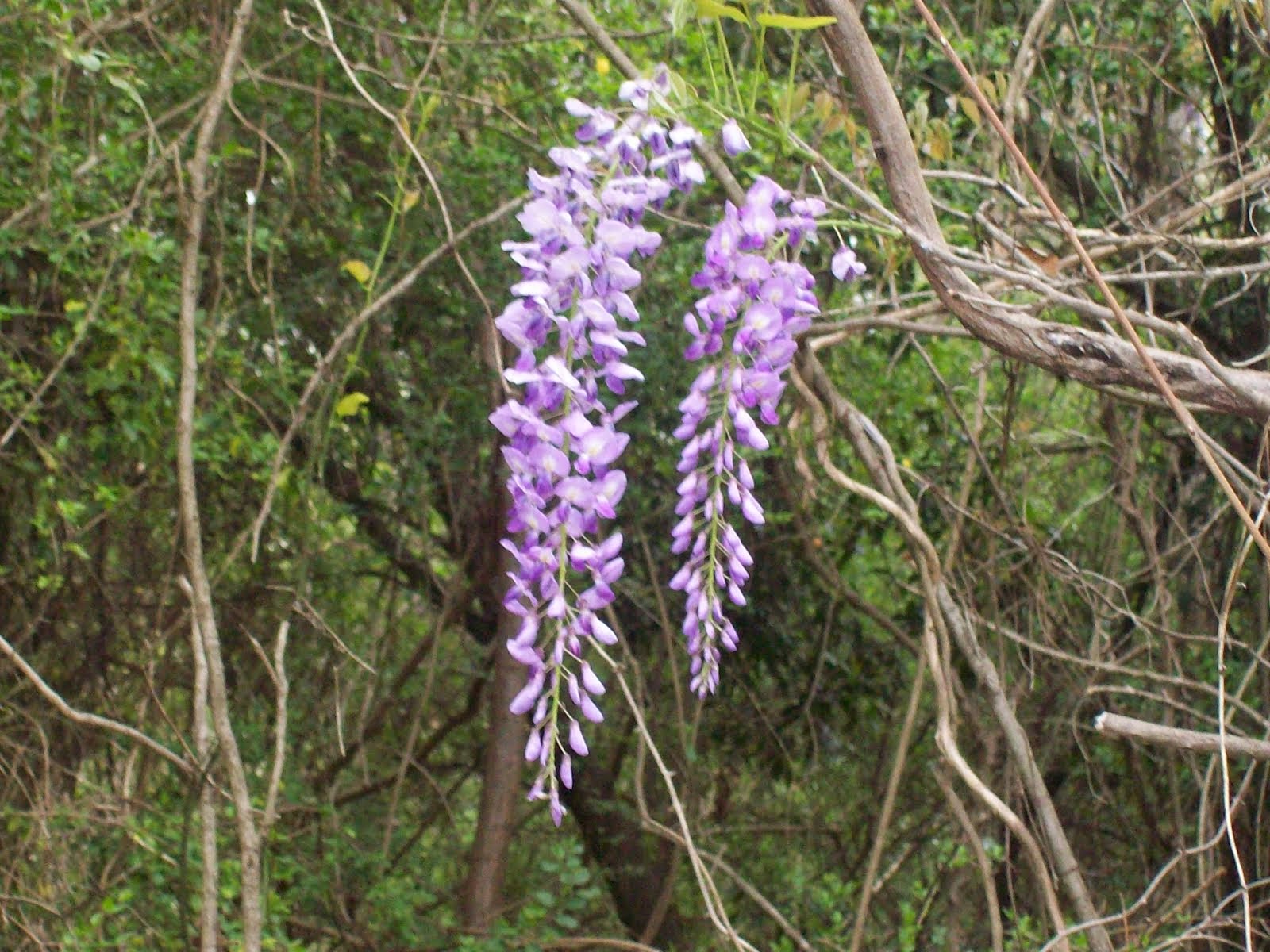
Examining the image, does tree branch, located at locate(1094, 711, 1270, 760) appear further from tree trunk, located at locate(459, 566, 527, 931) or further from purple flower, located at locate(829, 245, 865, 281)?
tree trunk, located at locate(459, 566, 527, 931)

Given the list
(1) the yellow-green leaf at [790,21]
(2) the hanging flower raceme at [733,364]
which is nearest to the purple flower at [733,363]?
(2) the hanging flower raceme at [733,364]

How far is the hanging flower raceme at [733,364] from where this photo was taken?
1.11 meters

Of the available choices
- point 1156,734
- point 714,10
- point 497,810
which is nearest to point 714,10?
point 714,10

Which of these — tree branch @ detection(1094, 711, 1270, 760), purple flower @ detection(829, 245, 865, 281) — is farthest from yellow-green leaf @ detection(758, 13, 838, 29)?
tree branch @ detection(1094, 711, 1270, 760)

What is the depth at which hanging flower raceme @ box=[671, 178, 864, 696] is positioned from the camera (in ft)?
3.64

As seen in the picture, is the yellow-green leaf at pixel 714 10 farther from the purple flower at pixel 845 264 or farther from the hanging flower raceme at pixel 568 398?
the purple flower at pixel 845 264

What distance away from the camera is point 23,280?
2.36 metres

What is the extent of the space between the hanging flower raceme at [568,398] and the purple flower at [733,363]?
0.22 ft

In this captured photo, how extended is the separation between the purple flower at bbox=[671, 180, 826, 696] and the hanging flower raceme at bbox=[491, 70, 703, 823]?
2.6 inches

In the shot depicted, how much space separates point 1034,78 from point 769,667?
1.32 m

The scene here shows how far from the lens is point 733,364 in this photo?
1.13m

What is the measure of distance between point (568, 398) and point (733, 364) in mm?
164

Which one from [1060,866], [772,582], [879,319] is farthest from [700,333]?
[772,582]

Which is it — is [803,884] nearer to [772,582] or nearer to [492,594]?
[772,582]
